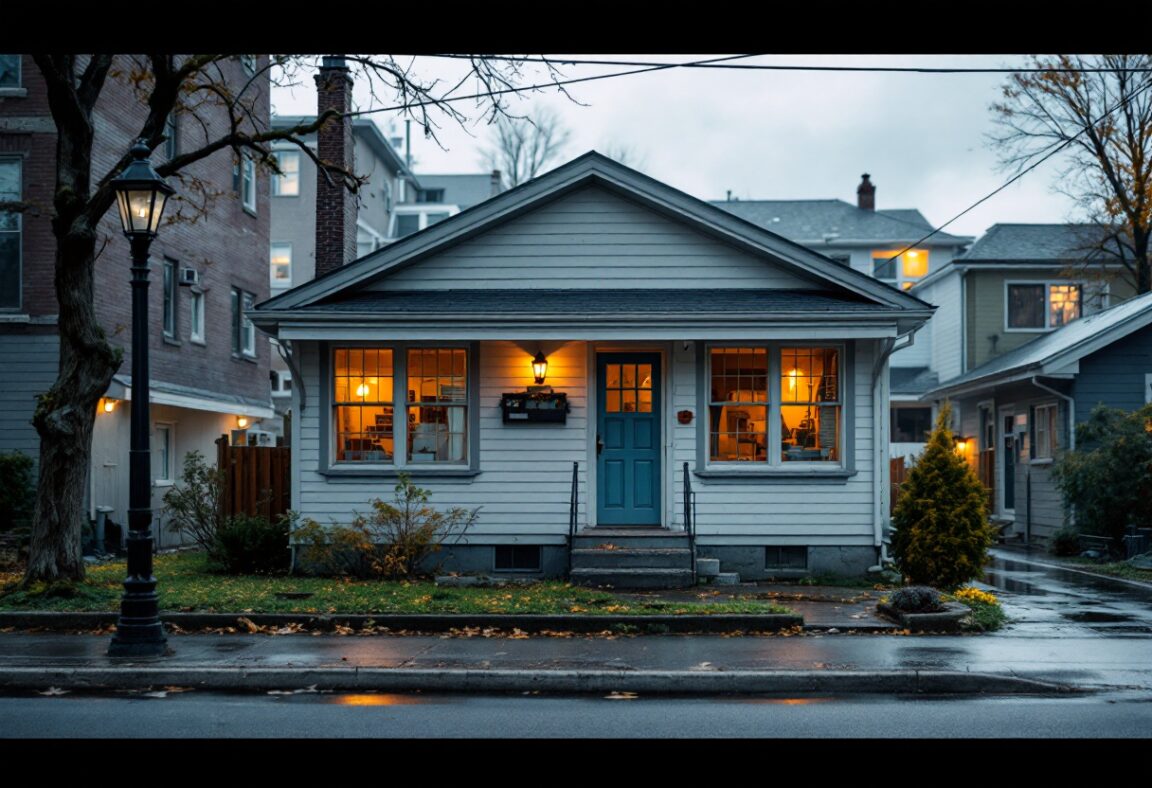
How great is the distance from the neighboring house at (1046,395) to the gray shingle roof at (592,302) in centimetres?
941

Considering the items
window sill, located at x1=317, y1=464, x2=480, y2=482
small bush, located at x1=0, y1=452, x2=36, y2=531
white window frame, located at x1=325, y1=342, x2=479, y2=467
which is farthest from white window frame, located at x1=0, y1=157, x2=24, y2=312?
window sill, located at x1=317, y1=464, x2=480, y2=482

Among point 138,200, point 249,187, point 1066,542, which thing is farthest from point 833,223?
point 138,200

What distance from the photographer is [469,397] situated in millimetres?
17578

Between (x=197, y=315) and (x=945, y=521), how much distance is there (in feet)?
61.0

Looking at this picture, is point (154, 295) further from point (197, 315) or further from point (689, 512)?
point (689, 512)

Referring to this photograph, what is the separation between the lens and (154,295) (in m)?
24.7

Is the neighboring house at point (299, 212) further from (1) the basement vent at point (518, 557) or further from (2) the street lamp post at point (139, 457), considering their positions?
(2) the street lamp post at point (139, 457)

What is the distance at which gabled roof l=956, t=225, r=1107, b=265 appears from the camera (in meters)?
34.2

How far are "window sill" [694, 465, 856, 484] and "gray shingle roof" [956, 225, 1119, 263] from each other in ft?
62.6

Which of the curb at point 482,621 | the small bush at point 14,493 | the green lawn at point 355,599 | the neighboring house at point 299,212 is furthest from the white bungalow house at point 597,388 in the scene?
the neighboring house at point 299,212
